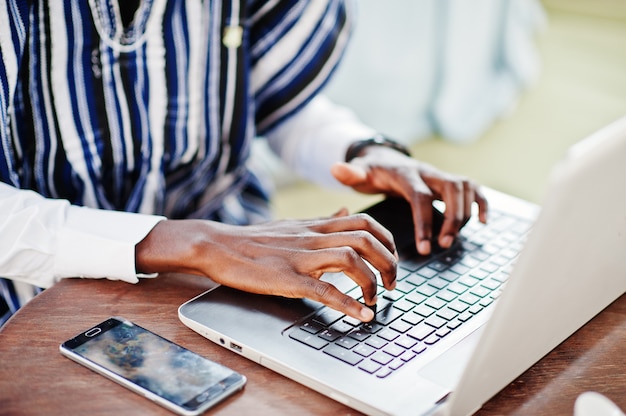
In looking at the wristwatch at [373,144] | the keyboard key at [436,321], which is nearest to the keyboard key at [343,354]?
the keyboard key at [436,321]

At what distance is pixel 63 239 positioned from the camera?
0.88m

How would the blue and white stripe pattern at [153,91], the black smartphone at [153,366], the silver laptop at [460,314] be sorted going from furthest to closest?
the blue and white stripe pattern at [153,91]
the black smartphone at [153,366]
the silver laptop at [460,314]

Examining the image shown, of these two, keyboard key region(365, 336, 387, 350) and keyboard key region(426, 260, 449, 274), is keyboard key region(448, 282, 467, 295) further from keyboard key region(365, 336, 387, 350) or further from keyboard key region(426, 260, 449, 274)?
keyboard key region(365, 336, 387, 350)

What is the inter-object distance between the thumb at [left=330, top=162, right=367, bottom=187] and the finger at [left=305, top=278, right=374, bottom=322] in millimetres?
308

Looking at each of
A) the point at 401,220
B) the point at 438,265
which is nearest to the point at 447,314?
the point at 438,265

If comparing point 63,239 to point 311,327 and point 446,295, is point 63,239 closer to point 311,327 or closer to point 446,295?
point 311,327

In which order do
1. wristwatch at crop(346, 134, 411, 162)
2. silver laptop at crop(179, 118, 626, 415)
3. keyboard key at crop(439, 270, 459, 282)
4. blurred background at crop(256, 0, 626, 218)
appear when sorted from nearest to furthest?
silver laptop at crop(179, 118, 626, 415) → keyboard key at crop(439, 270, 459, 282) → wristwatch at crop(346, 134, 411, 162) → blurred background at crop(256, 0, 626, 218)

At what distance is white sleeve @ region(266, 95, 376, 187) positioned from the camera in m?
1.27

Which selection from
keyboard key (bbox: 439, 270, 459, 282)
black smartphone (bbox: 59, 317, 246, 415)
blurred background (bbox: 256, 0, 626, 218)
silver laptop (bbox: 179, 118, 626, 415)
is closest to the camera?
silver laptop (bbox: 179, 118, 626, 415)

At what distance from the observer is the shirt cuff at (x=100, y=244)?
87cm

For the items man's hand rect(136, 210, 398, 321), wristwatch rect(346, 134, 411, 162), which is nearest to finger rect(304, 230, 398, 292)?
man's hand rect(136, 210, 398, 321)

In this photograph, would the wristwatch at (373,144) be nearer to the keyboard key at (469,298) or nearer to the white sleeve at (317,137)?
the white sleeve at (317,137)

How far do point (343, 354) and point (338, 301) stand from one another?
0.06 metres

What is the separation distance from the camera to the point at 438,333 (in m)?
0.78
